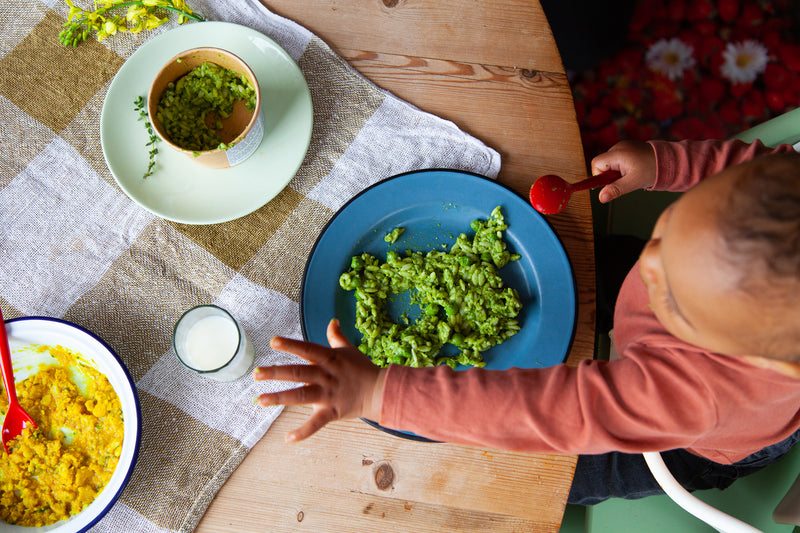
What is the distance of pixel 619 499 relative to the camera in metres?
1.22

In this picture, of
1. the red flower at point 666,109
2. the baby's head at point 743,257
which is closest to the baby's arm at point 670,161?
the baby's head at point 743,257

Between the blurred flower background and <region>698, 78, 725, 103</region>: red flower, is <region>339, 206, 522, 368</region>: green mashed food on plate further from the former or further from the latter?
<region>698, 78, 725, 103</region>: red flower

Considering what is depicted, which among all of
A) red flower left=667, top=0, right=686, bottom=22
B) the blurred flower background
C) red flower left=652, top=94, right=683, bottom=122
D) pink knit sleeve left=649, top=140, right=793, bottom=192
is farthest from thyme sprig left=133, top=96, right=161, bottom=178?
red flower left=667, top=0, right=686, bottom=22

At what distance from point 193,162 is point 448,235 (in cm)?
53

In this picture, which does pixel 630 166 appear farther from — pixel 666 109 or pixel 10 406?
pixel 10 406

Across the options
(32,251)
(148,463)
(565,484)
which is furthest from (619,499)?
(32,251)

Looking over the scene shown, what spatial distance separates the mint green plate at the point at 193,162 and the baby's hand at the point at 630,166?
62 cm

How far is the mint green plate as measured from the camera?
1.07 m

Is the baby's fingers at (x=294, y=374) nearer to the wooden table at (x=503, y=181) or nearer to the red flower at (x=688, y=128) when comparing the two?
the wooden table at (x=503, y=181)

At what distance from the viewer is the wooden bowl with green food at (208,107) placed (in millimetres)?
995

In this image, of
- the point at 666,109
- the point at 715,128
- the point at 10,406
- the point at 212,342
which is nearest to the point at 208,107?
the point at 212,342

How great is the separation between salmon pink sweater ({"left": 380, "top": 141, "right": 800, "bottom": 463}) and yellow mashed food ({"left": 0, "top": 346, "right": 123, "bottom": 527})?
56 cm

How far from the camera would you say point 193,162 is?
1.09 metres

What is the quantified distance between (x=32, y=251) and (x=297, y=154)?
576 mm
